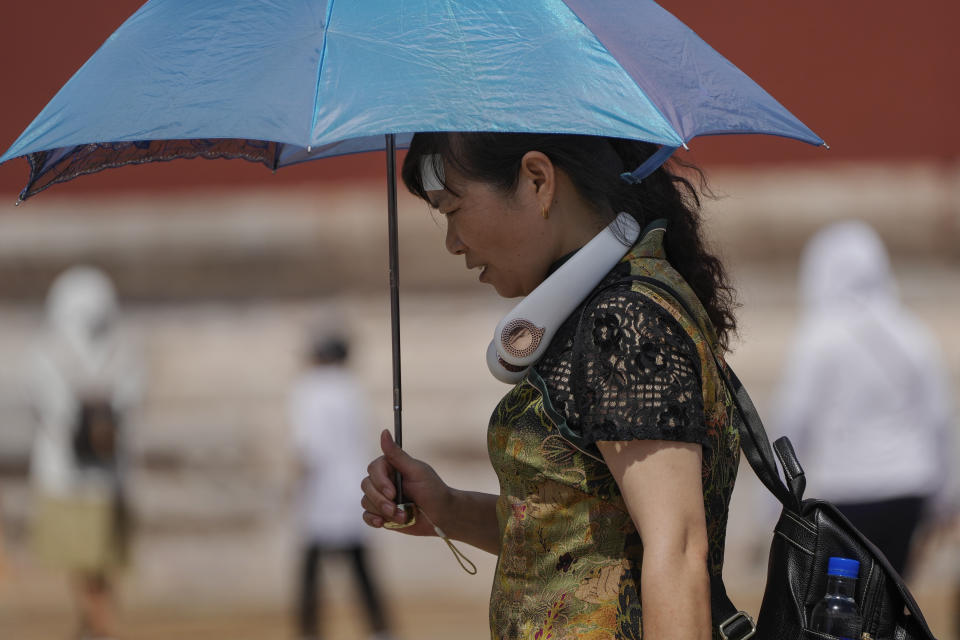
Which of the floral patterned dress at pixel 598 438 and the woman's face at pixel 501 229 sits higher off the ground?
the woman's face at pixel 501 229

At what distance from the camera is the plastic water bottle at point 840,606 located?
70.2 inches

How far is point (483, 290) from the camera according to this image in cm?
675

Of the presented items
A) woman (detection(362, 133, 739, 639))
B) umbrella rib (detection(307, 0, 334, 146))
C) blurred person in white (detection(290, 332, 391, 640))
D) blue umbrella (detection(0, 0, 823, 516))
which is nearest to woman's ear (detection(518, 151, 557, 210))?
woman (detection(362, 133, 739, 639))

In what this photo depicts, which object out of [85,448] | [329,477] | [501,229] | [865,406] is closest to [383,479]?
[501,229]

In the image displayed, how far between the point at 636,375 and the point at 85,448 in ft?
15.1

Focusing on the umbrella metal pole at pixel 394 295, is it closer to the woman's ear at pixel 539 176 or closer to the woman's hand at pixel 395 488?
the woman's hand at pixel 395 488

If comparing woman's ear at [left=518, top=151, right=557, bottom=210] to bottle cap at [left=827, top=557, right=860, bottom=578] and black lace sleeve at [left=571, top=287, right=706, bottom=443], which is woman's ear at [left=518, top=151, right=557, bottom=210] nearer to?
black lace sleeve at [left=571, top=287, right=706, bottom=443]

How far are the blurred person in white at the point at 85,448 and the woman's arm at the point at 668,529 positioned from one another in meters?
4.49

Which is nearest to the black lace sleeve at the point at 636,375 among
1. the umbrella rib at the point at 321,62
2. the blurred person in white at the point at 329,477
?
the umbrella rib at the point at 321,62

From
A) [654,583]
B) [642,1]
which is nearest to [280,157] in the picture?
[642,1]

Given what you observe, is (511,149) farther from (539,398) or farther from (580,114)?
(539,398)

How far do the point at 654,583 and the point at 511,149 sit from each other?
0.62m

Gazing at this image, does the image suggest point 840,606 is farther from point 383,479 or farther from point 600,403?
point 383,479

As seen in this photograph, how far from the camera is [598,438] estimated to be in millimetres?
1707
